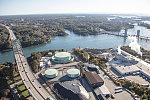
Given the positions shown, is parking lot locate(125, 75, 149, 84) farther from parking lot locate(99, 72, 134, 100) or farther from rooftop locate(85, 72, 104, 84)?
rooftop locate(85, 72, 104, 84)

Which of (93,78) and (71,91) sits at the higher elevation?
(93,78)

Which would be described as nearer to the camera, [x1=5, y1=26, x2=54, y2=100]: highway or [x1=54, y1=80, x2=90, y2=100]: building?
[x1=54, y1=80, x2=90, y2=100]: building

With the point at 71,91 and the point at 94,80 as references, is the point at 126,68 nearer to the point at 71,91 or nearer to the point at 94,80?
the point at 94,80

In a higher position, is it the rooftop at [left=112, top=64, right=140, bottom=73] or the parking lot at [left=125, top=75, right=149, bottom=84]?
the rooftop at [left=112, top=64, right=140, bottom=73]

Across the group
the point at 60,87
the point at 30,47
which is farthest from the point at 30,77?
the point at 30,47

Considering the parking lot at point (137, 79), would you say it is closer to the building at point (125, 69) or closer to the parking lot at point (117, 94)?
the building at point (125, 69)

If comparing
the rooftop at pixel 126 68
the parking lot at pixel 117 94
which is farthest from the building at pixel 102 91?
the rooftop at pixel 126 68

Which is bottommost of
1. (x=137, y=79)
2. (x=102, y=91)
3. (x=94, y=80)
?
(x=137, y=79)

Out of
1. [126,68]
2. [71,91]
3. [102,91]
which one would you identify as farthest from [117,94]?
[126,68]

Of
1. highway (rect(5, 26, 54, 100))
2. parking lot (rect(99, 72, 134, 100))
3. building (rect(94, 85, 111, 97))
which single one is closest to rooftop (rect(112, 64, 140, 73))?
parking lot (rect(99, 72, 134, 100))

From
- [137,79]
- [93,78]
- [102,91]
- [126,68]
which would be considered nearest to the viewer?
[102,91]

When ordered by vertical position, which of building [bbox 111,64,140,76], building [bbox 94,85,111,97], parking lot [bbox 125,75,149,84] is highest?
building [bbox 111,64,140,76]
